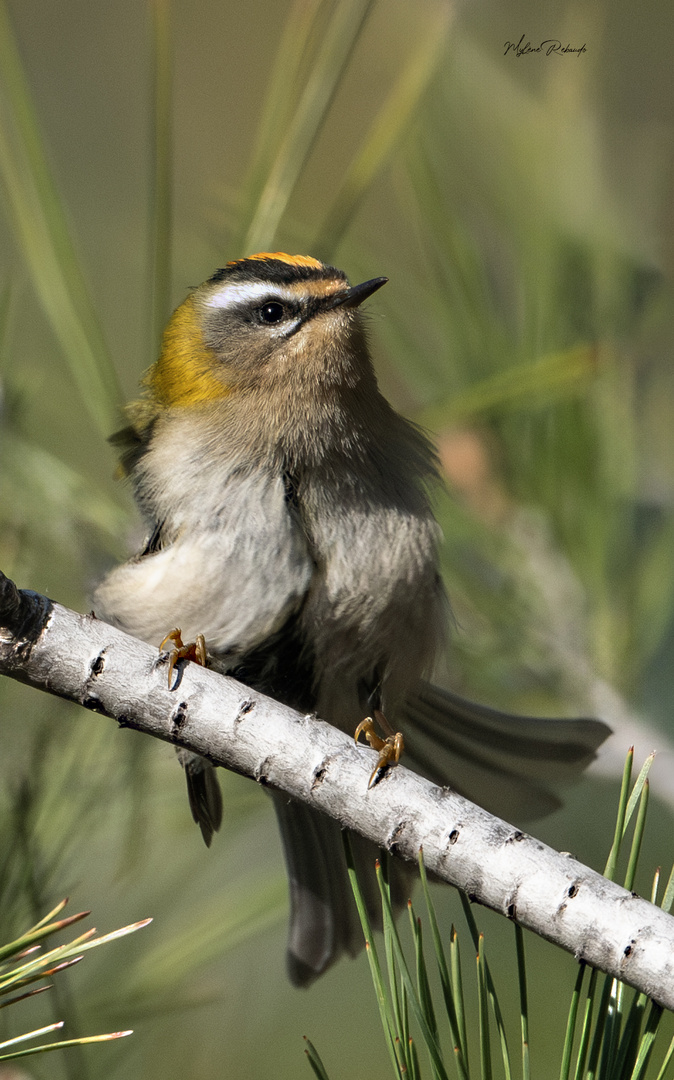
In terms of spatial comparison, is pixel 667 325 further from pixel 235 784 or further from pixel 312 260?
pixel 235 784

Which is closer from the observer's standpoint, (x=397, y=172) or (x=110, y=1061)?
(x=110, y=1061)

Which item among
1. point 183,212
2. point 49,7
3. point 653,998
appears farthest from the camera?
point 49,7

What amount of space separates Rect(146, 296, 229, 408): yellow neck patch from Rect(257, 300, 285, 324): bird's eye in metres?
0.07

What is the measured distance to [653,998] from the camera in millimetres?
540

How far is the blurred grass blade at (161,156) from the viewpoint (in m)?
0.89

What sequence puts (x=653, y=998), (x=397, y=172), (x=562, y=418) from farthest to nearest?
(x=397, y=172) → (x=562, y=418) → (x=653, y=998)

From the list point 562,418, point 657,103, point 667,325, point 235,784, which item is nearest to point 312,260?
point 562,418

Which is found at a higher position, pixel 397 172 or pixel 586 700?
pixel 397 172

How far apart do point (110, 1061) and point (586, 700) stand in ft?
1.99

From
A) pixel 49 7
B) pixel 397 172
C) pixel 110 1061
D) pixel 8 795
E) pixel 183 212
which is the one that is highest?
pixel 49 7

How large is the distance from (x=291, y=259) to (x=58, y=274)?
255mm
